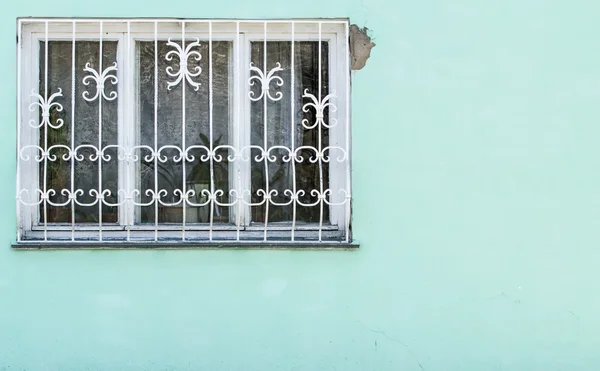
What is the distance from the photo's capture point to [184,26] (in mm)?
4359

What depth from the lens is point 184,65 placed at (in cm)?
438

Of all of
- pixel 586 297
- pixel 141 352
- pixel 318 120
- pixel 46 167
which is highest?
pixel 318 120

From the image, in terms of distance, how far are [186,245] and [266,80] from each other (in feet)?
3.54

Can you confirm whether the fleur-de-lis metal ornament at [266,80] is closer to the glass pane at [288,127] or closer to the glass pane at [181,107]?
the glass pane at [288,127]

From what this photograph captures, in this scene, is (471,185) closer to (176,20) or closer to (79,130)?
(176,20)

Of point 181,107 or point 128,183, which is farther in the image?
point 181,107

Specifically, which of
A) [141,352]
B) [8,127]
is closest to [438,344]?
[141,352]

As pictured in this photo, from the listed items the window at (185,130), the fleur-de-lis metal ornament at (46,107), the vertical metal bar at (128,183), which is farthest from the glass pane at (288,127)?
the fleur-de-lis metal ornament at (46,107)

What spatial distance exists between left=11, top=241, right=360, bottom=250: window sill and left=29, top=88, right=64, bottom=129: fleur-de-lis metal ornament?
0.70 meters

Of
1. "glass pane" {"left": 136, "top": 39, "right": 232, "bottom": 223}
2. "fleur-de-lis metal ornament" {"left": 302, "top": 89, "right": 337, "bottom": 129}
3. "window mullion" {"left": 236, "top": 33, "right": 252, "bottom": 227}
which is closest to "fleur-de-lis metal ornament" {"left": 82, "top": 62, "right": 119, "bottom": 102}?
"glass pane" {"left": 136, "top": 39, "right": 232, "bottom": 223}

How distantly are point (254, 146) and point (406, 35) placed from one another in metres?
1.11

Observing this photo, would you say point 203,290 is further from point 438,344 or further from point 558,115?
point 558,115

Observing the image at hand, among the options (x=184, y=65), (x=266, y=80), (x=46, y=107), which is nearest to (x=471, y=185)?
(x=266, y=80)

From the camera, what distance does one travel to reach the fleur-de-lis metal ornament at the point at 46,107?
4.31m
